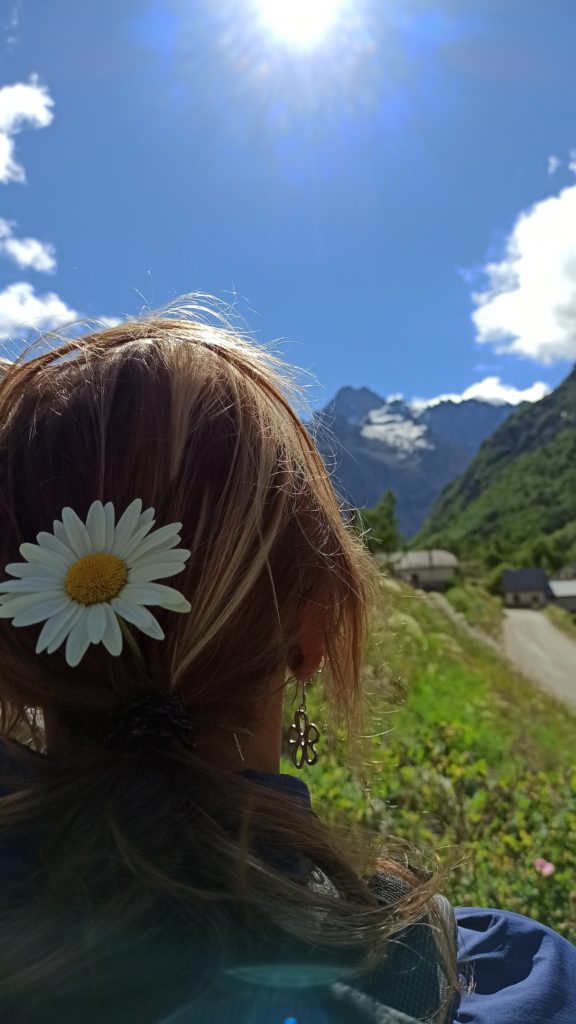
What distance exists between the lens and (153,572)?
76 centimetres

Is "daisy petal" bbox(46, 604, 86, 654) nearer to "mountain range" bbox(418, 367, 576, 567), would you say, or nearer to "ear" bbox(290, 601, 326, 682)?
"ear" bbox(290, 601, 326, 682)

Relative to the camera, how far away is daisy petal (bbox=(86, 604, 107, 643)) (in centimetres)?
74

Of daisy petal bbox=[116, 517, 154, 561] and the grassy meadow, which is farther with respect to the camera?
the grassy meadow

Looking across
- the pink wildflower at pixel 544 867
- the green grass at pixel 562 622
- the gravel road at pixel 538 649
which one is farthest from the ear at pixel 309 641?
the green grass at pixel 562 622

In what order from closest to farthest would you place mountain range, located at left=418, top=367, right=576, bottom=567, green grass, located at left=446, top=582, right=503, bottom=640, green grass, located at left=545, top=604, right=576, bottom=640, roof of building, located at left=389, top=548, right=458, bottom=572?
green grass, located at left=446, top=582, right=503, bottom=640
green grass, located at left=545, top=604, right=576, bottom=640
roof of building, located at left=389, top=548, right=458, bottom=572
mountain range, located at left=418, top=367, right=576, bottom=567

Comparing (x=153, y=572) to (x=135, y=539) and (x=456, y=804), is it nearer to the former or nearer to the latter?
(x=135, y=539)

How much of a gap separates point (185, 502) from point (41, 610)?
20 cm

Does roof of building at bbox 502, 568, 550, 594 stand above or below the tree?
below

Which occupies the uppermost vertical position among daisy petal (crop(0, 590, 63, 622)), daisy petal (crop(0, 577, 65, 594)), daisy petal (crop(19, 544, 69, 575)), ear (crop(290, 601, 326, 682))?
daisy petal (crop(19, 544, 69, 575))

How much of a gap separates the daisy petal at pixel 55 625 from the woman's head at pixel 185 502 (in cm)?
7

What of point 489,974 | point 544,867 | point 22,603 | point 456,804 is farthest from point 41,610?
point 456,804

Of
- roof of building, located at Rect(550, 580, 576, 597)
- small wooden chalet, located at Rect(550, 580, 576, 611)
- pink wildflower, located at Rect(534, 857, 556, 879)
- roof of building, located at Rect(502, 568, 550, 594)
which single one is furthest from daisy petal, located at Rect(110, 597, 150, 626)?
roof of building, located at Rect(550, 580, 576, 597)

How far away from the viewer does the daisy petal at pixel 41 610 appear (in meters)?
0.75

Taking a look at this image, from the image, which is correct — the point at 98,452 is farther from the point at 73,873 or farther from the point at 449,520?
the point at 449,520
